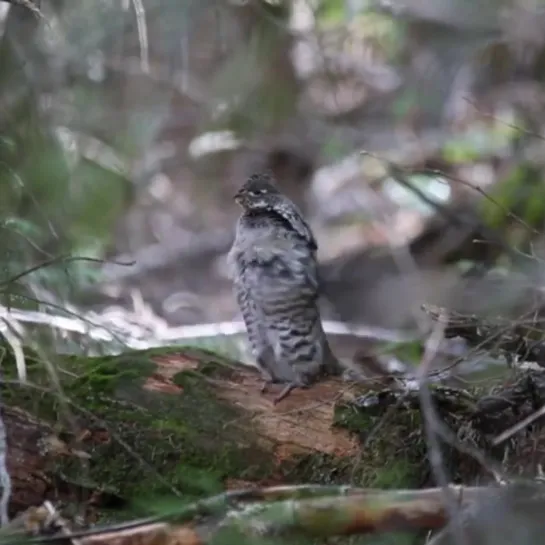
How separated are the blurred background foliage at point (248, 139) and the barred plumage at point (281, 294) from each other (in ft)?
0.78

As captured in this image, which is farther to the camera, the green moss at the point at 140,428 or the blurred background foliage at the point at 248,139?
the blurred background foliage at the point at 248,139

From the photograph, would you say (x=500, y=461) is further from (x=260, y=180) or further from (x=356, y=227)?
(x=356, y=227)

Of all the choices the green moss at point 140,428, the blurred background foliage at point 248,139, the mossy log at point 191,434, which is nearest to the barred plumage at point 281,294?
the blurred background foliage at point 248,139

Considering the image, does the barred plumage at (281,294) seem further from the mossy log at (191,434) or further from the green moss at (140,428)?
the green moss at (140,428)

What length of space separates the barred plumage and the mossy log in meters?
0.37

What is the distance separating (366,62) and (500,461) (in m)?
6.84

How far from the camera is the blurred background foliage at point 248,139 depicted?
15.4 feet

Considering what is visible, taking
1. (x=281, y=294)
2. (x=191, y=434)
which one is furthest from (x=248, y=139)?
(x=191, y=434)

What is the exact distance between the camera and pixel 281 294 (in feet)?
13.2

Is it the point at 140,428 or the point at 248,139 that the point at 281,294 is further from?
the point at 248,139

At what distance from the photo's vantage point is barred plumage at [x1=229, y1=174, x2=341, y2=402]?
3.98 meters

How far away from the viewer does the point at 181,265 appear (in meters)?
9.20

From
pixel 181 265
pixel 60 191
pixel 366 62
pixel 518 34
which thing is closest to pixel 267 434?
pixel 60 191

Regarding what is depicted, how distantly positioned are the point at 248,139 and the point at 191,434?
5079 millimetres
